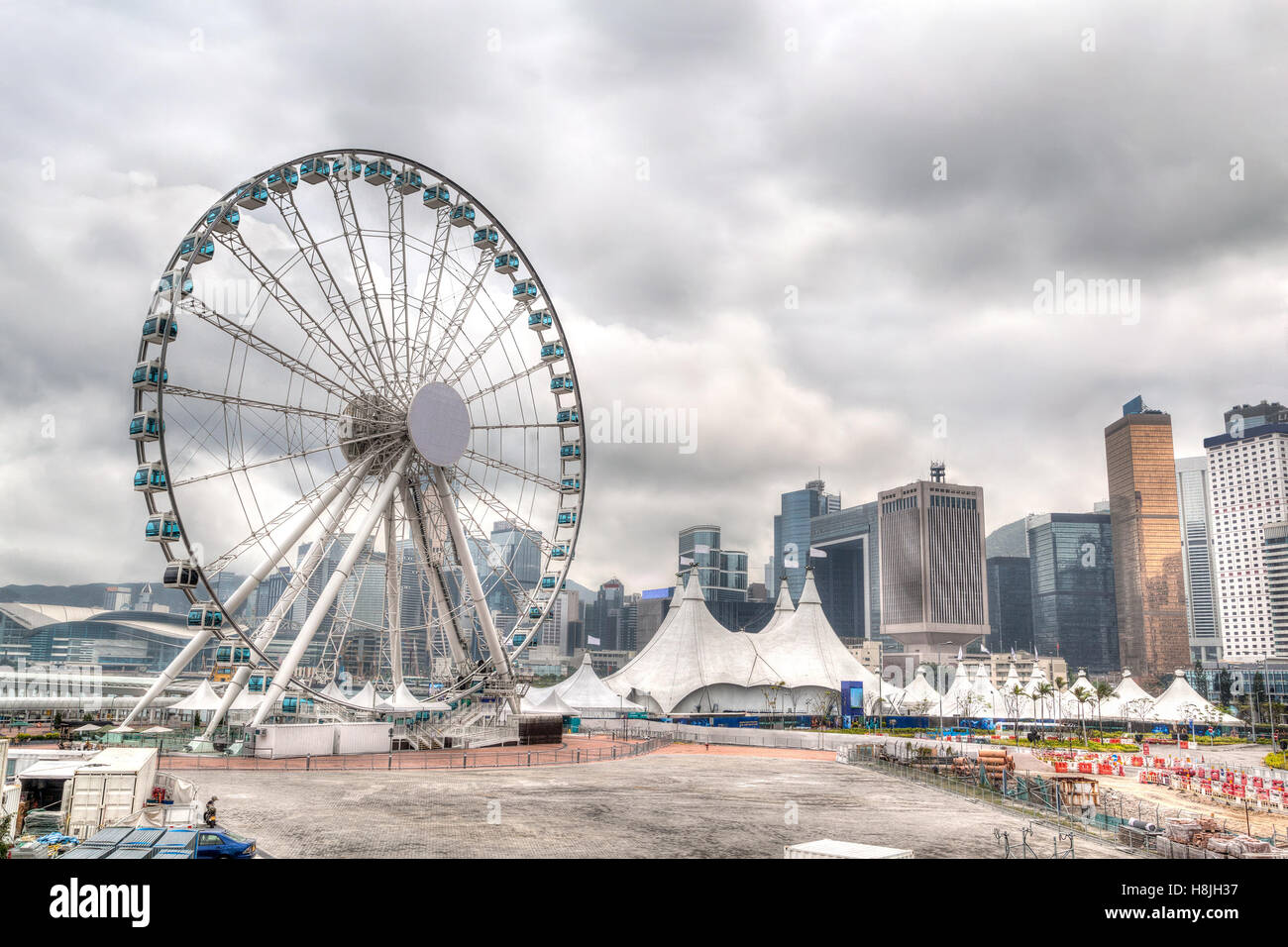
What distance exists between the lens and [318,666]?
156 ft

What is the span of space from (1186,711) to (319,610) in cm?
7895

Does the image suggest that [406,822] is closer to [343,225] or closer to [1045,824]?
[1045,824]

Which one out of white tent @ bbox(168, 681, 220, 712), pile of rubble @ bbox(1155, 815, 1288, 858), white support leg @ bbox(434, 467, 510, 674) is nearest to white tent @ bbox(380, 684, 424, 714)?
white support leg @ bbox(434, 467, 510, 674)

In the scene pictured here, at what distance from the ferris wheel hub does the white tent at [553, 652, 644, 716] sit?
33.8m

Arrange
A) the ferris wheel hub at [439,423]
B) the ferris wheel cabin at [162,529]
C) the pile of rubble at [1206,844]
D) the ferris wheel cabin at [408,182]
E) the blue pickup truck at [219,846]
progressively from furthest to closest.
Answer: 1. the ferris wheel hub at [439,423]
2. the ferris wheel cabin at [408,182]
3. the ferris wheel cabin at [162,529]
4. the pile of rubble at [1206,844]
5. the blue pickup truck at [219,846]

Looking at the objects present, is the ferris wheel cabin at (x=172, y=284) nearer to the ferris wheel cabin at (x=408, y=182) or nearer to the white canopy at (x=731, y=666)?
the ferris wheel cabin at (x=408, y=182)

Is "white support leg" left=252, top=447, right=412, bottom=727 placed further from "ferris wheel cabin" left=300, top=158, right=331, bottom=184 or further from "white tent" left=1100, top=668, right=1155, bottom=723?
"white tent" left=1100, top=668, right=1155, bottom=723

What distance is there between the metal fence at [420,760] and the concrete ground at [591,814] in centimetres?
219

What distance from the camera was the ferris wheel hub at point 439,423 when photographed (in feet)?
166

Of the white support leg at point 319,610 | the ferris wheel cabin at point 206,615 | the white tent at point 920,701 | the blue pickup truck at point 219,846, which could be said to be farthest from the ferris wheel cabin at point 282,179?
the white tent at point 920,701

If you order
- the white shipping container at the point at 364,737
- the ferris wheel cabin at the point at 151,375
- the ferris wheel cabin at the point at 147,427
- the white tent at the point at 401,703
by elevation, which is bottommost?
the white shipping container at the point at 364,737

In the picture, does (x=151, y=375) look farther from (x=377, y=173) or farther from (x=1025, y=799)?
(x=1025, y=799)
